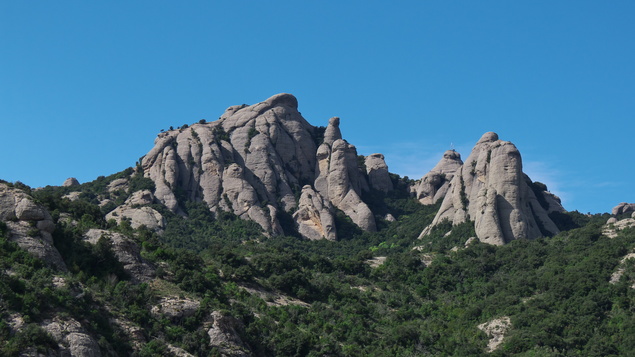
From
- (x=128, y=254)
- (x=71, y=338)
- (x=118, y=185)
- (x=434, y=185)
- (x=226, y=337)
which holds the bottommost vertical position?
(x=71, y=338)

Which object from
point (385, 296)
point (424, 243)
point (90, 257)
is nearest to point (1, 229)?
point (90, 257)

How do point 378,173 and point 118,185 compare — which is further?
point 378,173

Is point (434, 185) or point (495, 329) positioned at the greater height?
point (434, 185)

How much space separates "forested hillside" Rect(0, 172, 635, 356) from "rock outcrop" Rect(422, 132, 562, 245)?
261 cm

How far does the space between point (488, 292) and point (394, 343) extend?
20.5 metres

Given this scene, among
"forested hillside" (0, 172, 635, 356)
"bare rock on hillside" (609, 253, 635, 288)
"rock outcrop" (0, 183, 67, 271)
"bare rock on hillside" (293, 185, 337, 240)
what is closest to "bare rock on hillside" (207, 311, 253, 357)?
"forested hillside" (0, 172, 635, 356)

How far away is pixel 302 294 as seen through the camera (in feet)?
261

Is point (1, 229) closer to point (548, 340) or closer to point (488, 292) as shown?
point (548, 340)

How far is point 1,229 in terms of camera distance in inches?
2330

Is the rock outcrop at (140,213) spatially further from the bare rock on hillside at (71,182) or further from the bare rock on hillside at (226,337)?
the bare rock on hillside at (226,337)

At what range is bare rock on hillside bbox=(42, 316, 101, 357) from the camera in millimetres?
48906

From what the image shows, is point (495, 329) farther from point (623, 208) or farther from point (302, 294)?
point (623, 208)

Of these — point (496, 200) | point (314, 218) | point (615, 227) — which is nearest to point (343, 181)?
point (314, 218)

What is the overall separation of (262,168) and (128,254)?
66.3 m
